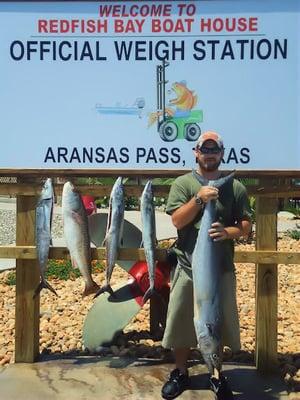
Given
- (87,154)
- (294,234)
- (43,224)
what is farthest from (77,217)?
(294,234)

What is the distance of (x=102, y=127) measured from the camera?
15.7ft

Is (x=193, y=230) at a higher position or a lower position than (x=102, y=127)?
lower

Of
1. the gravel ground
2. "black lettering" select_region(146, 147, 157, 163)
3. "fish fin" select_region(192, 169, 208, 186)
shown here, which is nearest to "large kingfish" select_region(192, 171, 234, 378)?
"fish fin" select_region(192, 169, 208, 186)

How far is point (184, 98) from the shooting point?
15.5ft

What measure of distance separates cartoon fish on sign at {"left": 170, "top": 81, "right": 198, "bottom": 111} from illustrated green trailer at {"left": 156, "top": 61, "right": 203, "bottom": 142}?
1.8 inches

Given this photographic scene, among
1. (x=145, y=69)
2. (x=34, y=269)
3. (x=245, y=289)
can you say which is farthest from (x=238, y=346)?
(x=245, y=289)

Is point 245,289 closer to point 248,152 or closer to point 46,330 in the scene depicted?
point 46,330

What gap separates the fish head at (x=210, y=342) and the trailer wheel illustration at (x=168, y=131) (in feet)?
4.94

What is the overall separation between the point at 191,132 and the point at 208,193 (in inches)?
38.2

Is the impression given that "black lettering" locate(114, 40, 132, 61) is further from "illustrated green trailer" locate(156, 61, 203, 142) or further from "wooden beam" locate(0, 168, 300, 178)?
"wooden beam" locate(0, 168, 300, 178)

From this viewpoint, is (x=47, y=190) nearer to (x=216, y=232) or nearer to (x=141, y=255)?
(x=141, y=255)

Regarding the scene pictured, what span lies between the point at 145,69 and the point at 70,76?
578 millimetres

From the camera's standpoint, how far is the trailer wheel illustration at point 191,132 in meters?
4.72

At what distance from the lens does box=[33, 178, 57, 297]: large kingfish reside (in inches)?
177
